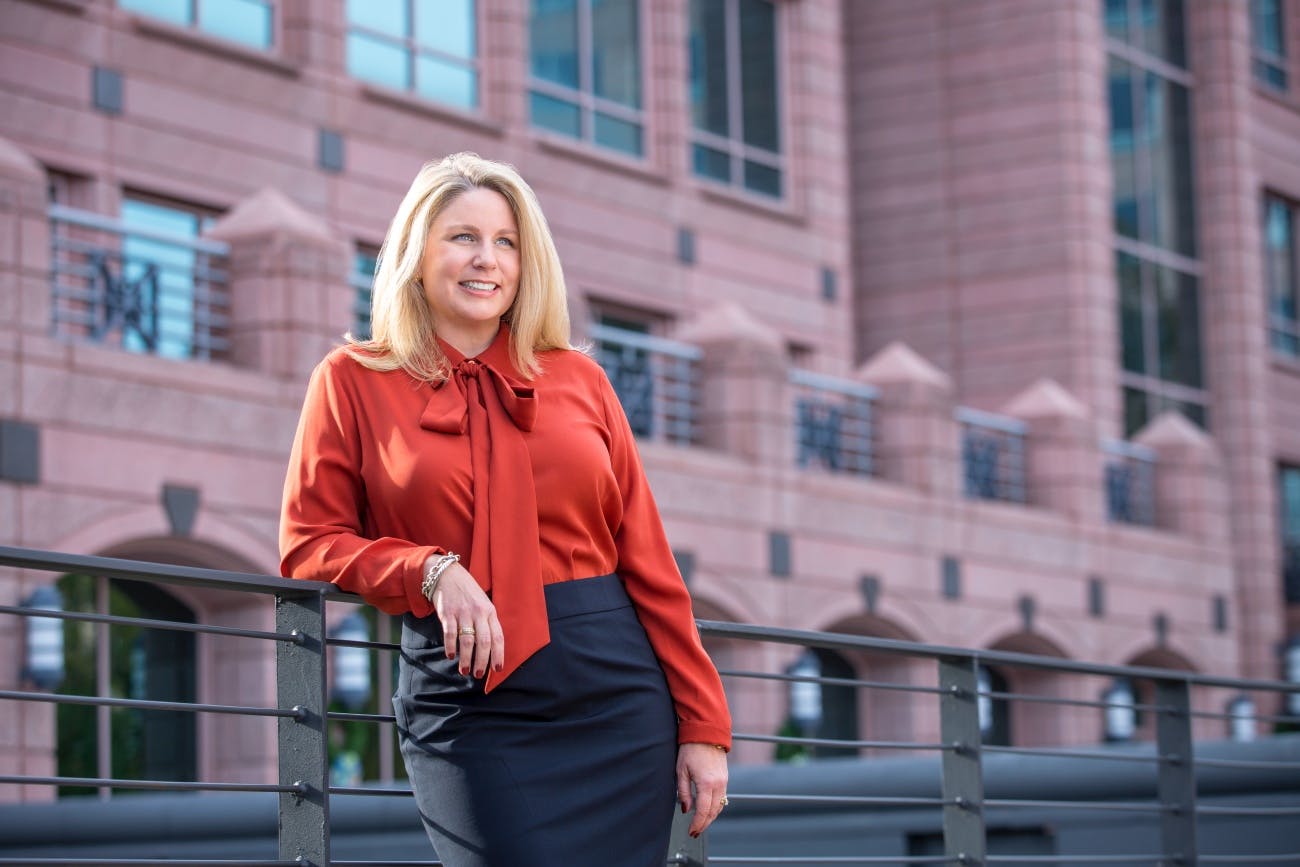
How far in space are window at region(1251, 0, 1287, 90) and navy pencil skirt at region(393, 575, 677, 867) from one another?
3025cm

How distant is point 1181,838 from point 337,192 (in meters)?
13.5

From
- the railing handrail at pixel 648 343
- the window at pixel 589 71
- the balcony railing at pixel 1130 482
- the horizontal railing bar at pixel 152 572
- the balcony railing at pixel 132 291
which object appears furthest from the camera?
the balcony railing at pixel 1130 482

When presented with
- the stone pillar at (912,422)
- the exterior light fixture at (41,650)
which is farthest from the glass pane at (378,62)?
the exterior light fixture at (41,650)

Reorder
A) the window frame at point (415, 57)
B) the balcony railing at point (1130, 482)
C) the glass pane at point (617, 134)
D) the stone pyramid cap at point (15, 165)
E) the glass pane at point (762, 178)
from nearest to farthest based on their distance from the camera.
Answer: the stone pyramid cap at point (15, 165), the window frame at point (415, 57), the glass pane at point (617, 134), the glass pane at point (762, 178), the balcony railing at point (1130, 482)

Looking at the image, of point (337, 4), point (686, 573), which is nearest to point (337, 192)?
point (337, 4)

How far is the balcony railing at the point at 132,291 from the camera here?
573 inches

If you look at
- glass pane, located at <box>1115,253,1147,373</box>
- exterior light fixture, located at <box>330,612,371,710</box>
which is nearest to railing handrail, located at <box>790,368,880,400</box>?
exterior light fixture, located at <box>330,612,371,710</box>

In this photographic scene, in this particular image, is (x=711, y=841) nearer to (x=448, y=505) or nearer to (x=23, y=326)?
(x=23, y=326)

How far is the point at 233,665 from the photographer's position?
16.0m

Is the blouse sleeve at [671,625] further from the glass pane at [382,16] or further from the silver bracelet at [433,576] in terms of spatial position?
the glass pane at [382,16]

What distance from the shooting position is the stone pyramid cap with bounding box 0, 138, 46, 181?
13445 mm

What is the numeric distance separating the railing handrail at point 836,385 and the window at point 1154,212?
7857 mm

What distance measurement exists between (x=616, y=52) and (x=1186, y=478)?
969cm

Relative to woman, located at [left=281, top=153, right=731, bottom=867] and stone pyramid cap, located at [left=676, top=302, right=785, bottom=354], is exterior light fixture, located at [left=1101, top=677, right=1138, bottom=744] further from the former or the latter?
woman, located at [left=281, top=153, right=731, bottom=867]
